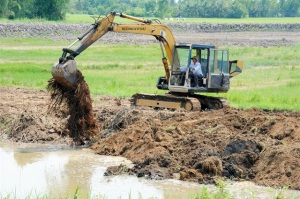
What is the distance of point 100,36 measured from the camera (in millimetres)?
22047

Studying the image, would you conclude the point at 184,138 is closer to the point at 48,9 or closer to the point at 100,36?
the point at 100,36

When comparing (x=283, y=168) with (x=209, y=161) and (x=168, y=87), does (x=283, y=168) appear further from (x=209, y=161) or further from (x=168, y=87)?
(x=168, y=87)

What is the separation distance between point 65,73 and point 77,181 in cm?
407

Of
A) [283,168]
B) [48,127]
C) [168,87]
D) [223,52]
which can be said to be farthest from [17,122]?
[283,168]

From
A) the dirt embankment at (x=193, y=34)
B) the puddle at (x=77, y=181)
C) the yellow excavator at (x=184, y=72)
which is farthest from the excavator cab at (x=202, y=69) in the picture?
the dirt embankment at (x=193, y=34)

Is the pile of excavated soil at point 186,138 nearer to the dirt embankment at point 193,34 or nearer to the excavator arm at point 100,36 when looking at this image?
the excavator arm at point 100,36

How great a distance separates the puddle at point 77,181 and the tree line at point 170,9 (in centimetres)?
7933

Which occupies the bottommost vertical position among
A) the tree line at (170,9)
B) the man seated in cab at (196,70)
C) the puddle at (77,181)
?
the tree line at (170,9)

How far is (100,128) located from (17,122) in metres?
2.46

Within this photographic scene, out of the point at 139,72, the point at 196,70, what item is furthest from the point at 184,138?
the point at 139,72

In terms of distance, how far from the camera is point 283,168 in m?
16.4

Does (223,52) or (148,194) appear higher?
(223,52)

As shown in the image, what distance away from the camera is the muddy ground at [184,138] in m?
16.8

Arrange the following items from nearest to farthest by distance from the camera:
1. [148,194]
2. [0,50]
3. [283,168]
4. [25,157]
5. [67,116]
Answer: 1. [148,194]
2. [283,168]
3. [25,157]
4. [67,116]
5. [0,50]
